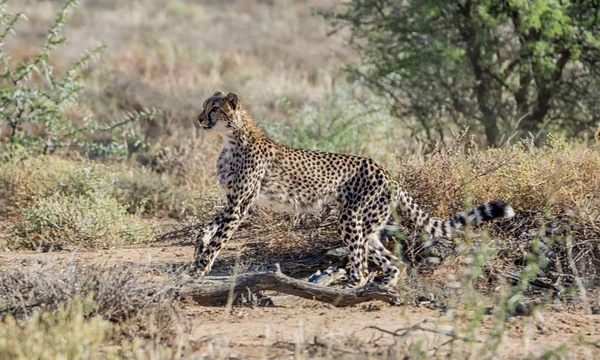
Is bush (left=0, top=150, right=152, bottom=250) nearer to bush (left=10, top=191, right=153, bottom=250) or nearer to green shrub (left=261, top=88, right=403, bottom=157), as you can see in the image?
bush (left=10, top=191, right=153, bottom=250)

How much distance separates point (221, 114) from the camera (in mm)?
7430

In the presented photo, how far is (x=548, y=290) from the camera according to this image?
22.0 feet

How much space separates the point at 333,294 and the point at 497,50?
664 cm

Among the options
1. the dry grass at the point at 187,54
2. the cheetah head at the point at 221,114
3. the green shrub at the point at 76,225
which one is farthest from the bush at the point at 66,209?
the dry grass at the point at 187,54

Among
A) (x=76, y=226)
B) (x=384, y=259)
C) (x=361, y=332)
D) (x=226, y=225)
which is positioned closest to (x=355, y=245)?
(x=384, y=259)

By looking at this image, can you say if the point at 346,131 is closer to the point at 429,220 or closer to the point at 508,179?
the point at 508,179

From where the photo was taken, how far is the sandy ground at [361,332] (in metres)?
5.01

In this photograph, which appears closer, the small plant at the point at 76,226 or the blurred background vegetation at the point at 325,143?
the blurred background vegetation at the point at 325,143

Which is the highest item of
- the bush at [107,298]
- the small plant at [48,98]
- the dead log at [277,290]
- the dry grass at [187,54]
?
the dry grass at [187,54]

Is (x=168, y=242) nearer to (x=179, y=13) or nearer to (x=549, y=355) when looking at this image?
(x=549, y=355)

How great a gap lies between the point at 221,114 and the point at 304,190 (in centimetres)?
89

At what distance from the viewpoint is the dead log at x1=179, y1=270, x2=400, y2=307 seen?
6.09m

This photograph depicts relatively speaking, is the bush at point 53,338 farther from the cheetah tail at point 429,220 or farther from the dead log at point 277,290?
the cheetah tail at point 429,220

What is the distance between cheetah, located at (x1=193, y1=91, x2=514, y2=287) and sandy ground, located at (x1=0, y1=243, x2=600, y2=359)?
2.55ft
